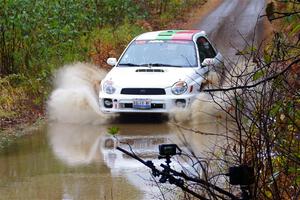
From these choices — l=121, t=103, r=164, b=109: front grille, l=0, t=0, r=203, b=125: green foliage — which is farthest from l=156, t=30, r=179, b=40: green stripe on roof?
l=0, t=0, r=203, b=125: green foliage

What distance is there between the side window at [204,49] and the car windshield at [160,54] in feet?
0.80

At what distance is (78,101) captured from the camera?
46.8 ft

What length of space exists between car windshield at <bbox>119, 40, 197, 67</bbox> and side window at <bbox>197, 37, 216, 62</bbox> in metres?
0.24

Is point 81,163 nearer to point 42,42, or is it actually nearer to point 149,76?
point 149,76

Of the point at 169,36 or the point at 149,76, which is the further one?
the point at 169,36

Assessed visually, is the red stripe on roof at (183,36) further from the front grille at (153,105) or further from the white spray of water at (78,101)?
the front grille at (153,105)

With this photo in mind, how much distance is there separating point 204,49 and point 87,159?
5.50m

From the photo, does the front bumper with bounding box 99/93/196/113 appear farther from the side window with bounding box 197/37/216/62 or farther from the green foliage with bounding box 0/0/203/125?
the green foliage with bounding box 0/0/203/125

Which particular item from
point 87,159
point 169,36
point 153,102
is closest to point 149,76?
point 153,102

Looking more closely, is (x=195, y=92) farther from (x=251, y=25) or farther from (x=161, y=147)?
(x=251, y=25)

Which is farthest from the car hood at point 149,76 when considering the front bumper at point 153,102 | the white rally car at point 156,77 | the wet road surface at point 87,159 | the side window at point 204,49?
the side window at point 204,49

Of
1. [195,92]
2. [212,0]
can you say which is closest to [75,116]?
[195,92]

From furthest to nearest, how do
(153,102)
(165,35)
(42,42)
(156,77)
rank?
1. (42,42)
2. (165,35)
3. (156,77)
4. (153,102)

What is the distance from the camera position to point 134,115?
1418 centimetres
